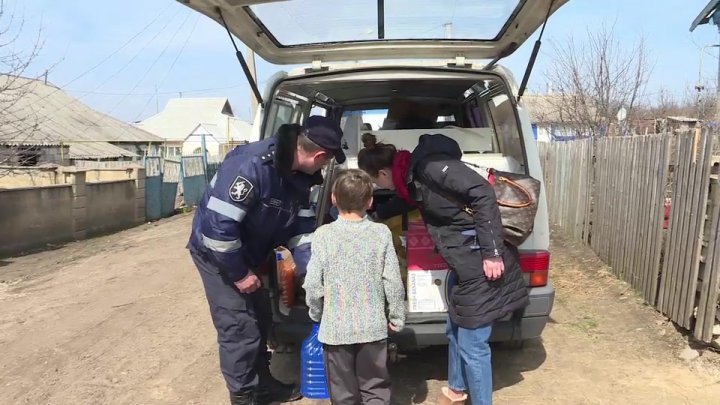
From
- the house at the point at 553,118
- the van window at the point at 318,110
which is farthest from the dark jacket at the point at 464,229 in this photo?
the house at the point at 553,118

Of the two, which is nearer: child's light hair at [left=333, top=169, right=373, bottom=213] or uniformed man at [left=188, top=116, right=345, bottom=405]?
child's light hair at [left=333, top=169, right=373, bottom=213]

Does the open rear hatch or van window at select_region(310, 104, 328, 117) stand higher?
the open rear hatch

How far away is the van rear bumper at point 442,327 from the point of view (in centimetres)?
325

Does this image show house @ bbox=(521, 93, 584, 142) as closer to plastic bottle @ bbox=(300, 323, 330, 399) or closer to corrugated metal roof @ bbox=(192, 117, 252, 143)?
plastic bottle @ bbox=(300, 323, 330, 399)

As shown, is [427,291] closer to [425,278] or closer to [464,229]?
[425,278]

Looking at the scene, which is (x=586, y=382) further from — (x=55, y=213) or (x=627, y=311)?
(x=55, y=213)

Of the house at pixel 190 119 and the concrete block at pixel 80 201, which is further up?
the house at pixel 190 119

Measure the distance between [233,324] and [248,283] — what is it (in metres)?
0.33

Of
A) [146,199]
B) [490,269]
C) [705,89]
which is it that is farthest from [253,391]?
[705,89]

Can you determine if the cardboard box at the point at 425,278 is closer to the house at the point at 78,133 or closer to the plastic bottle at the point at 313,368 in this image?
the plastic bottle at the point at 313,368

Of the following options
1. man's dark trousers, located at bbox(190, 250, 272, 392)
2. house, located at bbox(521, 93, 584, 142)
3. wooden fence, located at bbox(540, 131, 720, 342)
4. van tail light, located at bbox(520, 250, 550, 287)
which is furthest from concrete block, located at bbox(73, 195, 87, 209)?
van tail light, located at bbox(520, 250, 550, 287)

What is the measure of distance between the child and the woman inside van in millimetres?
372

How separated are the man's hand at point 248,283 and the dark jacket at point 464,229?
994 mm

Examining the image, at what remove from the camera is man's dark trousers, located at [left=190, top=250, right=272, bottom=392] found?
3.10 m
